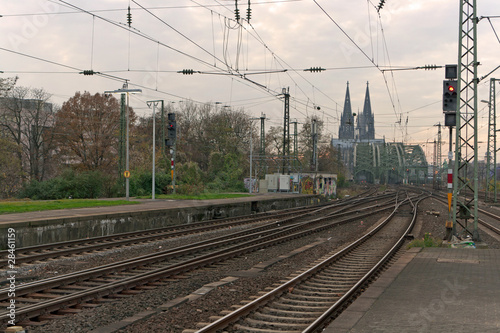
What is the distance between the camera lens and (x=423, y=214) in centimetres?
3409

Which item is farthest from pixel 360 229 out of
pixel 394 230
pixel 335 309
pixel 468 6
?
pixel 335 309

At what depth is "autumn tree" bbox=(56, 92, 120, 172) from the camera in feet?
159

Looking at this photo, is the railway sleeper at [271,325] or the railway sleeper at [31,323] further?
Result: the railway sleeper at [271,325]

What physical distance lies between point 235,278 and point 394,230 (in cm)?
1446

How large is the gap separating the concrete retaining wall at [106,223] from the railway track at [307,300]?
400 inches

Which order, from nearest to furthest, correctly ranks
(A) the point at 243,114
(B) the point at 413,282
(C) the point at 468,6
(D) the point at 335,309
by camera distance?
(D) the point at 335,309 → (B) the point at 413,282 → (C) the point at 468,6 → (A) the point at 243,114

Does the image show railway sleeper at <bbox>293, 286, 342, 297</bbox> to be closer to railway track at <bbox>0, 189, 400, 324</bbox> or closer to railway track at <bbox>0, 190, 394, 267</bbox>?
railway track at <bbox>0, 189, 400, 324</bbox>

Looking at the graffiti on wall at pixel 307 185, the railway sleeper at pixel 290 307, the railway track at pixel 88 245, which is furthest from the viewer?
the graffiti on wall at pixel 307 185

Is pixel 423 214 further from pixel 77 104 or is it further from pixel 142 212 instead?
pixel 77 104

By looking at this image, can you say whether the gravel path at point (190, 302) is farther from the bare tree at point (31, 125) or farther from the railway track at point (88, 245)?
the bare tree at point (31, 125)

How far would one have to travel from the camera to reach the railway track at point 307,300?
7457mm

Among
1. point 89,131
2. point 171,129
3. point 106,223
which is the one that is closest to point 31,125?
point 89,131

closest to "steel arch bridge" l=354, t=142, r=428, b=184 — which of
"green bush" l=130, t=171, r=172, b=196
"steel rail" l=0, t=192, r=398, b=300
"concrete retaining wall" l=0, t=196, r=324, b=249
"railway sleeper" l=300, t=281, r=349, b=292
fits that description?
Result: "green bush" l=130, t=171, r=172, b=196

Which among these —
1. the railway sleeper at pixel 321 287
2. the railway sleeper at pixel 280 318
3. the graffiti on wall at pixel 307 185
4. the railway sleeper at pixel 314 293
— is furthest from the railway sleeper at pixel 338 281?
the graffiti on wall at pixel 307 185
